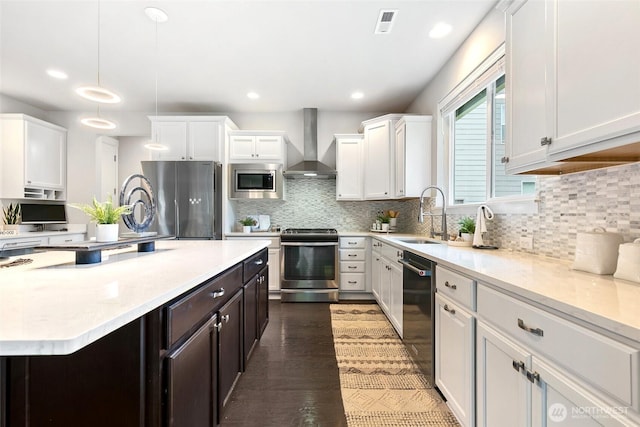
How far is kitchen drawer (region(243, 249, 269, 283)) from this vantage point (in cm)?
202

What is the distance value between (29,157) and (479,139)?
567 centimetres

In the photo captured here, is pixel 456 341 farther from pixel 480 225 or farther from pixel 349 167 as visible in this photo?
pixel 349 167

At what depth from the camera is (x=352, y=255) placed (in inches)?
159

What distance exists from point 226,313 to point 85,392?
2.37 feet

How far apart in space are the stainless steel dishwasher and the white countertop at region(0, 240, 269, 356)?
4.24 feet

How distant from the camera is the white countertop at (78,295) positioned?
0.60 meters

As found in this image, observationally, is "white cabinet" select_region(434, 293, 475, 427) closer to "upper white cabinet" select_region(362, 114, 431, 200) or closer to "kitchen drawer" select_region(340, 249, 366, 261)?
"upper white cabinet" select_region(362, 114, 431, 200)

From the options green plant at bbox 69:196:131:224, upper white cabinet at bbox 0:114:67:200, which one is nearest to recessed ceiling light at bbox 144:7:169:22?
green plant at bbox 69:196:131:224

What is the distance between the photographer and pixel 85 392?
0.87 m

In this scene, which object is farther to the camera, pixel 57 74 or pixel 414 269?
pixel 57 74

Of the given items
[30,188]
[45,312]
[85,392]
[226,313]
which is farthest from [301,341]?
[30,188]

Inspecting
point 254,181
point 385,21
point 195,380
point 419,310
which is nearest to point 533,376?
point 419,310

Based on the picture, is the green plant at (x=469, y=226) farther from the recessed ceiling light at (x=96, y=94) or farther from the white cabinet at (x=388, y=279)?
the recessed ceiling light at (x=96, y=94)

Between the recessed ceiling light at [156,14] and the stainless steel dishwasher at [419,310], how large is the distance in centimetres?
275
